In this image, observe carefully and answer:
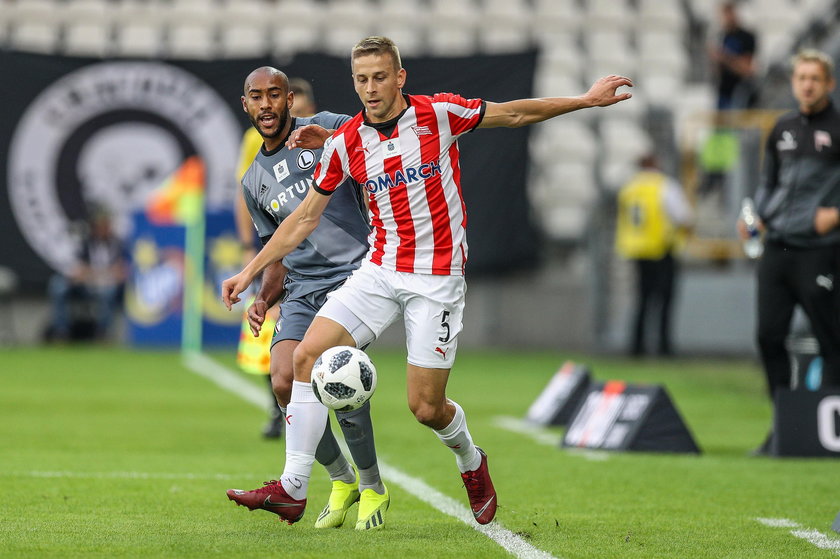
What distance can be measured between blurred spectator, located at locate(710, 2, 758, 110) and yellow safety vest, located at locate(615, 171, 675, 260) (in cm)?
172

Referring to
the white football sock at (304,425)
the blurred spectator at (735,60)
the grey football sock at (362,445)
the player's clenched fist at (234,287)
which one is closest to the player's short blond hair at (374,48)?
the player's clenched fist at (234,287)

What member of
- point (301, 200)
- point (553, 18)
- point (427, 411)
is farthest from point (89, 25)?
point (427, 411)

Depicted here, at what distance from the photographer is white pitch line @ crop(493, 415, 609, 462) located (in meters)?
8.51

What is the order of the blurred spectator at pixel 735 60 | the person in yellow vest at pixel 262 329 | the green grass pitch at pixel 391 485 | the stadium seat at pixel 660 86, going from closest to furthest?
the green grass pitch at pixel 391 485 → the person in yellow vest at pixel 262 329 → the blurred spectator at pixel 735 60 → the stadium seat at pixel 660 86

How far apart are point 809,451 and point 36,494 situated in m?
4.39

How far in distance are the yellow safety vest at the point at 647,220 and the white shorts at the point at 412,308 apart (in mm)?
11634

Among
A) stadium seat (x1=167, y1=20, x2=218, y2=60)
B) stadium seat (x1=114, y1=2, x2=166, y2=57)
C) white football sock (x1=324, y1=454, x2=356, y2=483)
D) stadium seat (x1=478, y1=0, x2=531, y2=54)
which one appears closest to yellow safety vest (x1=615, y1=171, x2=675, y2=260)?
stadium seat (x1=478, y1=0, x2=531, y2=54)

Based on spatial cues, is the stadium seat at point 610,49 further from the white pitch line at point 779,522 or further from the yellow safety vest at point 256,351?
the white pitch line at point 779,522

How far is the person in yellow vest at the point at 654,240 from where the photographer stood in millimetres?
17078

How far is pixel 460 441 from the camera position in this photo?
19.2 ft

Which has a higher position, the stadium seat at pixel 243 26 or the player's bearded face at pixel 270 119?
the stadium seat at pixel 243 26

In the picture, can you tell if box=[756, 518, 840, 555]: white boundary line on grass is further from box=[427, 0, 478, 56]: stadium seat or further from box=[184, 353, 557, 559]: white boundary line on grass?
box=[427, 0, 478, 56]: stadium seat

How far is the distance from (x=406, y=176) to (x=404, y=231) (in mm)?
222

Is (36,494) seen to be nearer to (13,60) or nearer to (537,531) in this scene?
(537,531)
